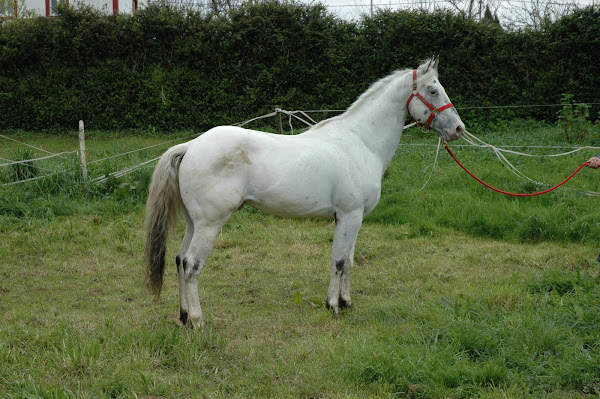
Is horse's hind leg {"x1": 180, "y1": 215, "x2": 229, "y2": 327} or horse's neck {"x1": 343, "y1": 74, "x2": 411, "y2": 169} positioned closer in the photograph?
horse's hind leg {"x1": 180, "y1": 215, "x2": 229, "y2": 327}

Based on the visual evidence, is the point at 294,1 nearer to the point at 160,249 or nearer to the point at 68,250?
the point at 68,250

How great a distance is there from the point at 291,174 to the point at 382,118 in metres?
1.09

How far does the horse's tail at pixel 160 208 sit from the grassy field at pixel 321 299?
499 millimetres

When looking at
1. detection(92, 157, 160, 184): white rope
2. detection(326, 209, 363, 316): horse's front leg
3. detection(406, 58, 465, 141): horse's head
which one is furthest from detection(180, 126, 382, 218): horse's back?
detection(92, 157, 160, 184): white rope

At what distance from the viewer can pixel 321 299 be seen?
518 centimetres

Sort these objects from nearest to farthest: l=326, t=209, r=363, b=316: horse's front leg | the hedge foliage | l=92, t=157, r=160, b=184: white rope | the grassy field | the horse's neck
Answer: the grassy field, l=326, t=209, r=363, b=316: horse's front leg, the horse's neck, l=92, t=157, r=160, b=184: white rope, the hedge foliage

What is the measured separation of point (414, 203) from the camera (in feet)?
25.7

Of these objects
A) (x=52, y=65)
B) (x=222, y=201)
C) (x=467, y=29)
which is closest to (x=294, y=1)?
(x=467, y=29)

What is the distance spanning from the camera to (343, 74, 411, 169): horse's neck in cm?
493

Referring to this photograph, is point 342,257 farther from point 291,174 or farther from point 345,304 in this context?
point 291,174

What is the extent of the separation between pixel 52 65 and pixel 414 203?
11.5 metres

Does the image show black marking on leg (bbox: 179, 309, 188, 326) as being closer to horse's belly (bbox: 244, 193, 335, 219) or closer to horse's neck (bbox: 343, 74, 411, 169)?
horse's belly (bbox: 244, 193, 335, 219)

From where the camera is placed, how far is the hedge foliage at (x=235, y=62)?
1373cm

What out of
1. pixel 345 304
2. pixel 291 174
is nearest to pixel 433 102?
pixel 291 174
